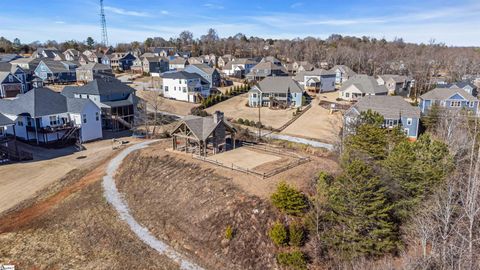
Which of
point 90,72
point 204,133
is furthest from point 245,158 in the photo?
point 90,72

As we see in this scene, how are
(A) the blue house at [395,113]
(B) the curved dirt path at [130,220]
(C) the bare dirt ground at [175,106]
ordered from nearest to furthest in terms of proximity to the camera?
(B) the curved dirt path at [130,220], (A) the blue house at [395,113], (C) the bare dirt ground at [175,106]

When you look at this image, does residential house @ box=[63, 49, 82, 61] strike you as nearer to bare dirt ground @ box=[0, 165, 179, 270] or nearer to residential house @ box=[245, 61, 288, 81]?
residential house @ box=[245, 61, 288, 81]

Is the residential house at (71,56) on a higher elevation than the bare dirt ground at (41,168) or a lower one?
higher

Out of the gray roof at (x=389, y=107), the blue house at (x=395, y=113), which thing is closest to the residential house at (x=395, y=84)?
the gray roof at (x=389, y=107)

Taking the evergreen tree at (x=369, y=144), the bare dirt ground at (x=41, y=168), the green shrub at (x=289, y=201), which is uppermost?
the evergreen tree at (x=369, y=144)

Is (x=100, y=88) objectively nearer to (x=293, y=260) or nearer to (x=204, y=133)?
(x=204, y=133)

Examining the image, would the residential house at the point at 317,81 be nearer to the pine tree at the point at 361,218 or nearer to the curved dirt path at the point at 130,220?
the curved dirt path at the point at 130,220
